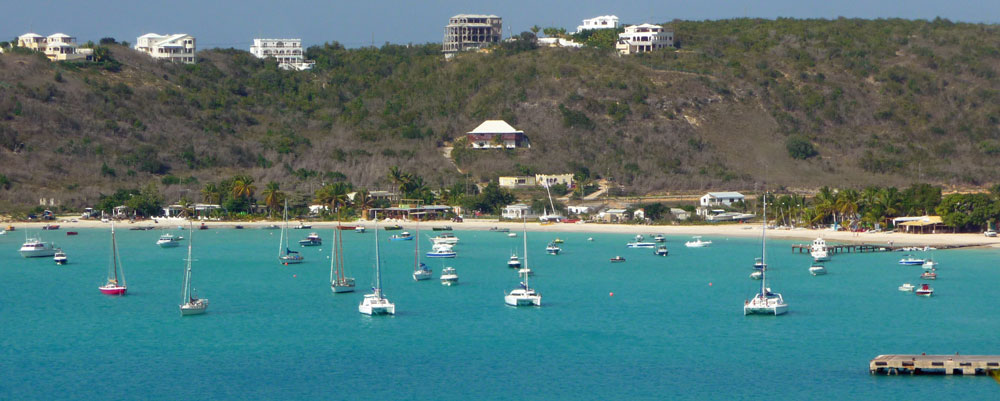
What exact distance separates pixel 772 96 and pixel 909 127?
63.4 ft

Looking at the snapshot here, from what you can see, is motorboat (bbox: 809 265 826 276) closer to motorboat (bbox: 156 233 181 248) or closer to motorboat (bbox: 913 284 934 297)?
motorboat (bbox: 913 284 934 297)

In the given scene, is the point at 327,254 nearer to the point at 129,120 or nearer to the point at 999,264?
the point at 999,264

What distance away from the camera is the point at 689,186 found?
142750 millimetres

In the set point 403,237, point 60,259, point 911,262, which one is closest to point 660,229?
point 403,237

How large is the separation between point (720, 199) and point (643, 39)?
212ft

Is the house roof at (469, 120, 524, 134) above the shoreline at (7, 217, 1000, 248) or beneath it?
above

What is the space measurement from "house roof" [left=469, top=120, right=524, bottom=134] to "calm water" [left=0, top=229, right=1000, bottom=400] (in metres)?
69.7

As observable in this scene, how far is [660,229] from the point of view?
118 meters

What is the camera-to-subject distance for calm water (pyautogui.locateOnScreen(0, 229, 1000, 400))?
48.0m

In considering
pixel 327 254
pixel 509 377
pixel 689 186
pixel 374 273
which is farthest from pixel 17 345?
pixel 689 186

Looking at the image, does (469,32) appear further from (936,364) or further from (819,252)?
(936,364)

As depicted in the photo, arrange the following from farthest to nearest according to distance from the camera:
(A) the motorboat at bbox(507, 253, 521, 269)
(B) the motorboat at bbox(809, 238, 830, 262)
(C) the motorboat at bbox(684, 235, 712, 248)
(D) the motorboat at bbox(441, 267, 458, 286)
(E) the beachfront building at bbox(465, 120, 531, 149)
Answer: (E) the beachfront building at bbox(465, 120, 531, 149) → (C) the motorboat at bbox(684, 235, 712, 248) → (B) the motorboat at bbox(809, 238, 830, 262) → (A) the motorboat at bbox(507, 253, 521, 269) → (D) the motorboat at bbox(441, 267, 458, 286)

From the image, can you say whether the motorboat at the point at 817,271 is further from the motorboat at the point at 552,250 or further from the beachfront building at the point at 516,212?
the beachfront building at the point at 516,212

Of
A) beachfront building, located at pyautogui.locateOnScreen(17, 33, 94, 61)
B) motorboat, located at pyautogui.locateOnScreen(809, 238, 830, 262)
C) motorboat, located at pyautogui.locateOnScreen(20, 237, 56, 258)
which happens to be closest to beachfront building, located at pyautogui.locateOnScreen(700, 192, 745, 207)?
motorboat, located at pyautogui.locateOnScreen(809, 238, 830, 262)
